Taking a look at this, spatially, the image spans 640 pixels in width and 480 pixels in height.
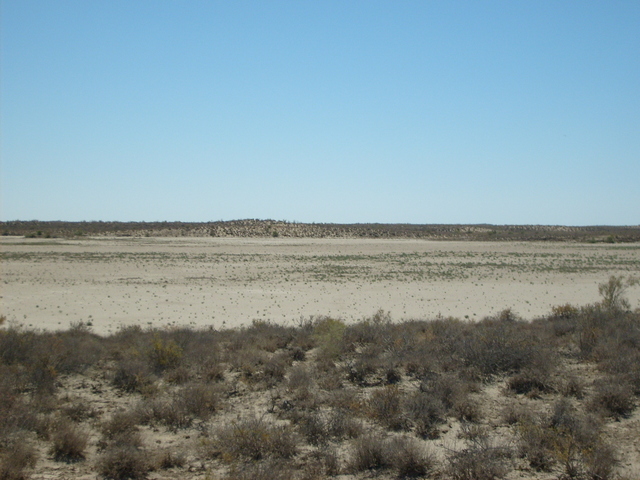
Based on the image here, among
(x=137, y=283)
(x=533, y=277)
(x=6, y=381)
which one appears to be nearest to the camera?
(x=6, y=381)

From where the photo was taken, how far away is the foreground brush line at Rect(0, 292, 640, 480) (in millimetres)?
6242

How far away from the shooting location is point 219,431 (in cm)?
704

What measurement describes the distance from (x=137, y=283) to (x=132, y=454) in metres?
21.5

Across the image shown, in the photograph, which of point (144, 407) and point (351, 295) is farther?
point (351, 295)

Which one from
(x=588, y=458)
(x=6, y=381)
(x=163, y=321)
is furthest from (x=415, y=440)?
(x=163, y=321)

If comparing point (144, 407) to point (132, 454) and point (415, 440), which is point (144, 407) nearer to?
point (132, 454)

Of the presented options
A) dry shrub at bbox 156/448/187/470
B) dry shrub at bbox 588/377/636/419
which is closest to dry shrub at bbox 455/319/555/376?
dry shrub at bbox 588/377/636/419

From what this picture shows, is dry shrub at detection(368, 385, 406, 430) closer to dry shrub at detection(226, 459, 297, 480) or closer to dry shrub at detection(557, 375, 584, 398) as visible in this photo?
dry shrub at detection(226, 459, 297, 480)

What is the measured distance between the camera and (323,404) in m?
8.34

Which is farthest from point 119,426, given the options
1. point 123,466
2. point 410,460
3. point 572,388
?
point 572,388

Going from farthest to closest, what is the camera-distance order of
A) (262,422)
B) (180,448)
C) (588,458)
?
(262,422) < (180,448) < (588,458)

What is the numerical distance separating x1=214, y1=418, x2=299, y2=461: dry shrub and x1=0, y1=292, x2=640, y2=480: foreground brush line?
0.07ft

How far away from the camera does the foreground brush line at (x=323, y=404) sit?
6.24 meters

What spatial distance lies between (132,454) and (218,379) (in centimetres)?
351
